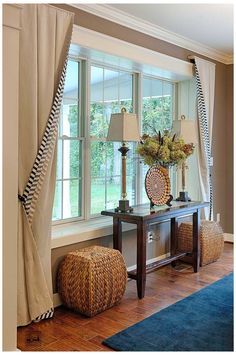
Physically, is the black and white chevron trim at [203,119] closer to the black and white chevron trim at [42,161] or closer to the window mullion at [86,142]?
the window mullion at [86,142]

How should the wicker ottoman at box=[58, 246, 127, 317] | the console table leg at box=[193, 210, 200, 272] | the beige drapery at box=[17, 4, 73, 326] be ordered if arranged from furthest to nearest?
the console table leg at box=[193, 210, 200, 272] < the wicker ottoman at box=[58, 246, 127, 317] < the beige drapery at box=[17, 4, 73, 326]

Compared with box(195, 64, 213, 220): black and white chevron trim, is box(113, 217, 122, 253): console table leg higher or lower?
lower

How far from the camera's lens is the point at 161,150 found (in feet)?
12.5

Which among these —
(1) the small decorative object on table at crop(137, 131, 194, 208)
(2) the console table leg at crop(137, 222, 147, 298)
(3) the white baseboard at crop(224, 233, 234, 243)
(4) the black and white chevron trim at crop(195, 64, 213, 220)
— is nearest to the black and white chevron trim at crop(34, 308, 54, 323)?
(2) the console table leg at crop(137, 222, 147, 298)

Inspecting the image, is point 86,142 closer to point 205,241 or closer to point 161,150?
point 161,150

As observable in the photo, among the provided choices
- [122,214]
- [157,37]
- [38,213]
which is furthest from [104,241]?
[157,37]

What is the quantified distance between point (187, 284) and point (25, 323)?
1635 millimetres

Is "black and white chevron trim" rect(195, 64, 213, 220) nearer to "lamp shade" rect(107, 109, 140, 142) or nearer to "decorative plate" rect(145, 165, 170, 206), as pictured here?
"decorative plate" rect(145, 165, 170, 206)

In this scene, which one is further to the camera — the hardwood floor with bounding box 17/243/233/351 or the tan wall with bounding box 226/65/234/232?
the tan wall with bounding box 226/65/234/232

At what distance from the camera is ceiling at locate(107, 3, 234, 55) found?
3.54 metres

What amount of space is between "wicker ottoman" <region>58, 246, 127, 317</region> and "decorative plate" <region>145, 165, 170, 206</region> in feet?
2.88

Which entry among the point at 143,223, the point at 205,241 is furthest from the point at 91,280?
the point at 205,241

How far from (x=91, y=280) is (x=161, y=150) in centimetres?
151

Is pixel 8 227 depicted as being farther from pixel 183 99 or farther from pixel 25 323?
pixel 183 99
